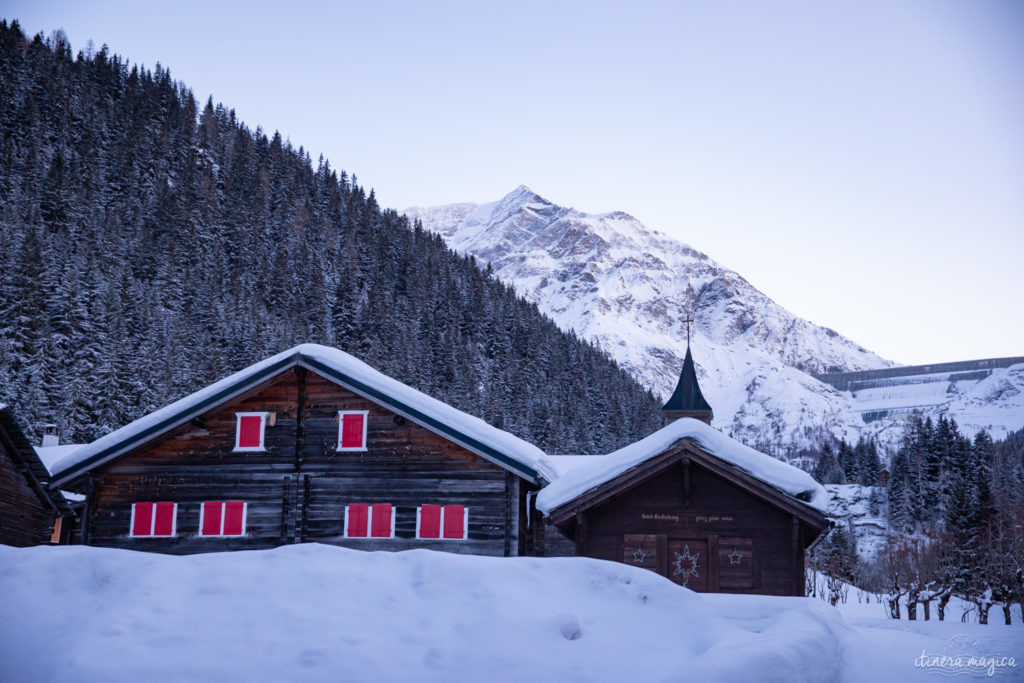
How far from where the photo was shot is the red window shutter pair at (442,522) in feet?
74.0

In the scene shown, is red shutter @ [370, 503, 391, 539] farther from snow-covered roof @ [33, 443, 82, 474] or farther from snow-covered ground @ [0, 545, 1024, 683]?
snow-covered roof @ [33, 443, 82, 474]

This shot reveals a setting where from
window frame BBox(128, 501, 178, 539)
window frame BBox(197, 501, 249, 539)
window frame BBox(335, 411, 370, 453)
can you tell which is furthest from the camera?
window frame BBox(335, 411, 370, 453)

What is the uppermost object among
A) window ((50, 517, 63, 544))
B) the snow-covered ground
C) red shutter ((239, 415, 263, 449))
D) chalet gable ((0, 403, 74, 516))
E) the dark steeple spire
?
the dark steeple spire

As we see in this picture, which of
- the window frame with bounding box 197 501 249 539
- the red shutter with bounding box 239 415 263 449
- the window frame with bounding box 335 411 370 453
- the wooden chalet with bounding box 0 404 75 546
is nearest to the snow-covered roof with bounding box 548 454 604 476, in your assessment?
the window frame with bounding box 335 411 370 453

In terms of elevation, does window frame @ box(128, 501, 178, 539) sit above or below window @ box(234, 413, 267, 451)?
below

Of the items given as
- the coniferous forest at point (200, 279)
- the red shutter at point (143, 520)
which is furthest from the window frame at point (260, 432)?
the coniferous forest at point (200, 279)

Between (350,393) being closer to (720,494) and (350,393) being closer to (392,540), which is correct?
(392,540)

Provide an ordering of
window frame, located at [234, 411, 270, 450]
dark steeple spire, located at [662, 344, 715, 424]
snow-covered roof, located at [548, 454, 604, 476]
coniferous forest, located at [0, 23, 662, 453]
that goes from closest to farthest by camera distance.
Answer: window frame, located at [234, 411, 270, 450] < snow-covered roof, located at [548, 454, 604, 476] < dark steeple spire, located at [662, 344, 715, 424] < coniferous forest, located at [0, 23, 662, 453]

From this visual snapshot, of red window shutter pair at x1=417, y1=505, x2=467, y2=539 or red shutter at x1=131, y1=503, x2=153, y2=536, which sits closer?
red window shutter pair at x1=417, y1=505, x2=467, y2=539

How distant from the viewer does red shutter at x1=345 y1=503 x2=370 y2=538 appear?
902 inches

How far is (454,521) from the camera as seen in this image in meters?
22.6

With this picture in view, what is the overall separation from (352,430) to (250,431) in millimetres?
2998

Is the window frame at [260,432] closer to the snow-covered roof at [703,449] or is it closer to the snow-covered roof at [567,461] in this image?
the snow-covered roof at [703,449]

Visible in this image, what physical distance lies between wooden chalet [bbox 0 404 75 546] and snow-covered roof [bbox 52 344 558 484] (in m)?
3.34
